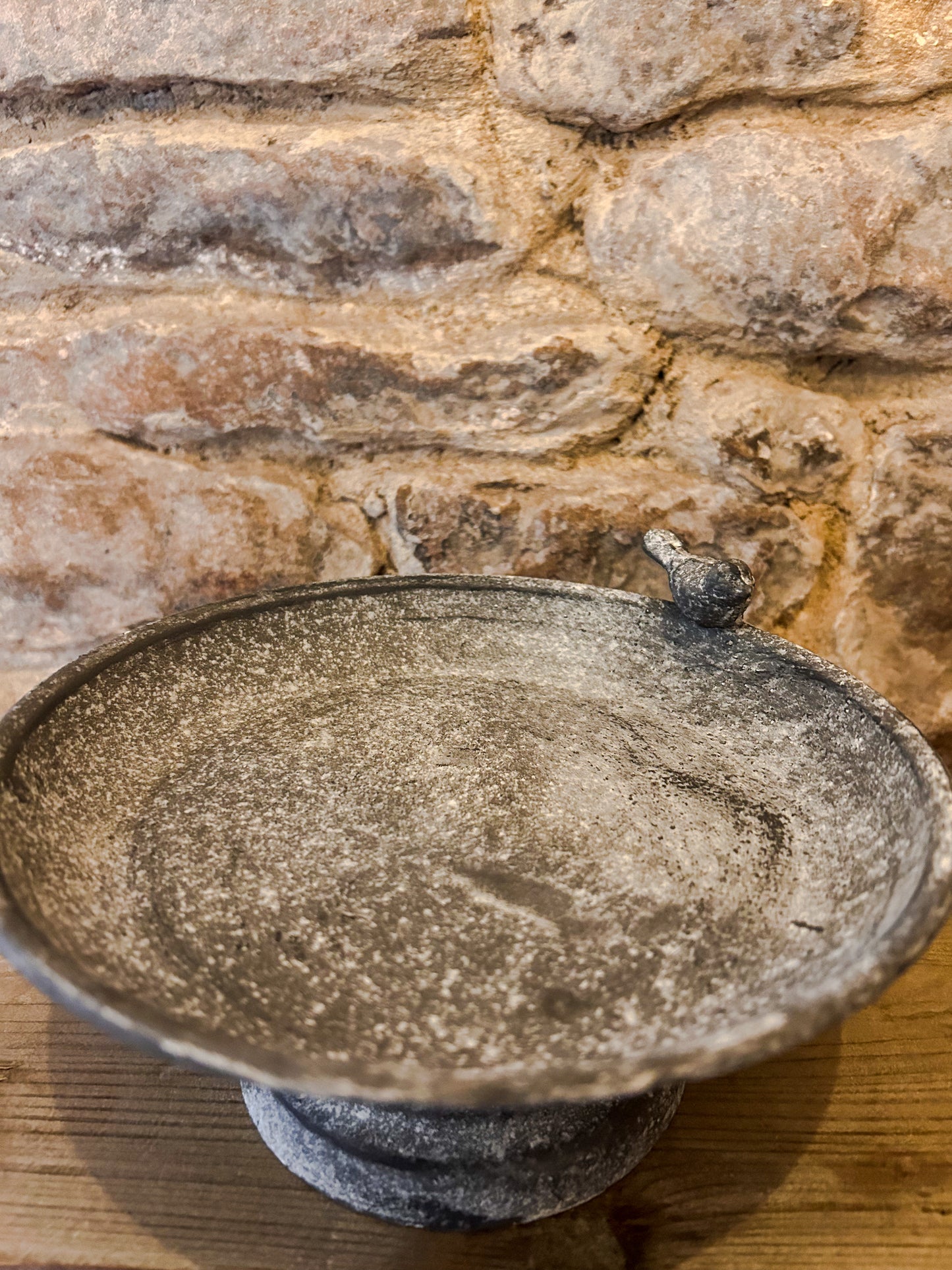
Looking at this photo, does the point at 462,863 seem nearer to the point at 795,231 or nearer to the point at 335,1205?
the point at 335,1205

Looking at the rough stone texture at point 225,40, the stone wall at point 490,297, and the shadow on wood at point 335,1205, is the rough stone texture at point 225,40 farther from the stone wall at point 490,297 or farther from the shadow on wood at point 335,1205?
the shadow on wood at point 335,1205

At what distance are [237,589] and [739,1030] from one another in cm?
79

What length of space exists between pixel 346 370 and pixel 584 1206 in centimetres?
78

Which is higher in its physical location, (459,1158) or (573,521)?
(573,521)

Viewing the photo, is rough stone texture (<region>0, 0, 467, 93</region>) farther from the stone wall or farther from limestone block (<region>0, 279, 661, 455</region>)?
limestone block (<region>0, 279, 661, 455</region>)

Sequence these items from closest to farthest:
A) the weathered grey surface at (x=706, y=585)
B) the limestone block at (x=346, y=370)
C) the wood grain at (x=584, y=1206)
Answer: the wood grain at (x=584, y=1206), the weathered grey surface at (x=706, y=585), the limestone block at (x=346, y=370)

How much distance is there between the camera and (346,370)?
99 centimetres

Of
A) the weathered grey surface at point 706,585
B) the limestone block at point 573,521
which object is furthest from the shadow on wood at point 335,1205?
the limestone block at point 573,521

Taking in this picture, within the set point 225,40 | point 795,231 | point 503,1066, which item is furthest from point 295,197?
point 503,1066

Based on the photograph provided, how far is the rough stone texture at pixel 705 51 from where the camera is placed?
822mm

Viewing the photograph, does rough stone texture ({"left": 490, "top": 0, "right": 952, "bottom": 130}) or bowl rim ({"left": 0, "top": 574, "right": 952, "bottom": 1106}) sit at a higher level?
rough stone texture ({"left": 490, "top": 0, "right": 952, "bottom": 130})

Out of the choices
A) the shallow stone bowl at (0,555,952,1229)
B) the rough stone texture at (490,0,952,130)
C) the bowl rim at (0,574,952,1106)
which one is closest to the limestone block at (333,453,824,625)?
the shallow stone bowl at (0,555,952,1229)

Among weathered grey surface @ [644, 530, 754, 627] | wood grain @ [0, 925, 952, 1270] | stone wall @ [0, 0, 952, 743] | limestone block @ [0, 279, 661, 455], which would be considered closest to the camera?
wood grain @ [0, 925, 952, 1270]

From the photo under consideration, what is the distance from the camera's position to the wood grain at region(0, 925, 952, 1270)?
2.01ft
